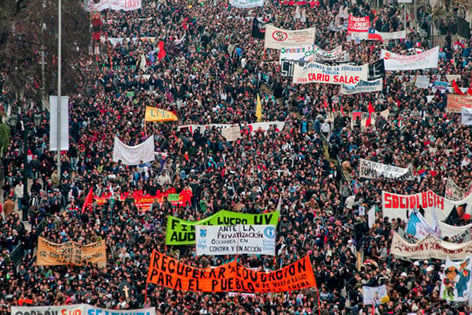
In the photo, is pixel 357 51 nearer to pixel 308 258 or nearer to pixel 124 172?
pixel 124 172

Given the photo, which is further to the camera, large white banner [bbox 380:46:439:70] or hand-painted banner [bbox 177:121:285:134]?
large white banner [bbox 380:46:439:70]

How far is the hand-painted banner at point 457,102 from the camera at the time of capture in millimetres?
43531

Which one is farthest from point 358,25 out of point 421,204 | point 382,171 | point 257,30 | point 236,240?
point 236,240

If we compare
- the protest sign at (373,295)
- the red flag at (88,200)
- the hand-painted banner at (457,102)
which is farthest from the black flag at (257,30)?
the protest sign at (373,295)

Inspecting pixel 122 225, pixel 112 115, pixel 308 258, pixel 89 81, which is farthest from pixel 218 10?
pixel 308 258

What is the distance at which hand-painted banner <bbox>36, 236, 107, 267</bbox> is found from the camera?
34.1 metres

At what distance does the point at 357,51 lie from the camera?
5166 centimetres

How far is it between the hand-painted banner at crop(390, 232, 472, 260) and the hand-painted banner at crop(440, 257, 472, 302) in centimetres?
173

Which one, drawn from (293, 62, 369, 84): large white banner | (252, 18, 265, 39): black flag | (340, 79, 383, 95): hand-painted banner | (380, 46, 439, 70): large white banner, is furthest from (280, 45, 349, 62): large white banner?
(252, 18, 265, 39): black flag

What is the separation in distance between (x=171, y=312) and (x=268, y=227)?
3.60m

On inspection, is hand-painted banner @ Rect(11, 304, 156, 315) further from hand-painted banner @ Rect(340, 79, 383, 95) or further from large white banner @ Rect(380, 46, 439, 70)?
large white banner @ Rect(380, 46, 439, 70)

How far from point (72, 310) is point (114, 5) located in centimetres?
3058

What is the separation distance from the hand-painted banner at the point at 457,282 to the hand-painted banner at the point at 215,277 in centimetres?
298

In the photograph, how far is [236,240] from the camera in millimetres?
33125
